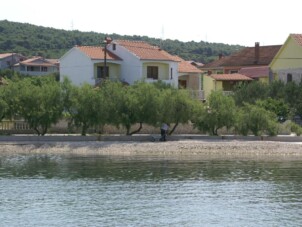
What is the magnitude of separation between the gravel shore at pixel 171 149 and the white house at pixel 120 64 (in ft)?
69.3

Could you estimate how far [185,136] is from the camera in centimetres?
5262

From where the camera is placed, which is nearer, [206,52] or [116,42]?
[116,42]

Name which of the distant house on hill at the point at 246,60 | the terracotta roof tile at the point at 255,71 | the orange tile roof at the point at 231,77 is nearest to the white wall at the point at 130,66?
the orange tile roof at the point at 231,77

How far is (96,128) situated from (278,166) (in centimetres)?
1778

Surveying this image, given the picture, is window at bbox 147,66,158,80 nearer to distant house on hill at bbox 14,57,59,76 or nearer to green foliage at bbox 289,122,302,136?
green foliage at bbox 289,122,302,136

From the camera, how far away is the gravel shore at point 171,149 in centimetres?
4778

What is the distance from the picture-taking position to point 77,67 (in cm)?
7156

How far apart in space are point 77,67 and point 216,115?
2436 cm

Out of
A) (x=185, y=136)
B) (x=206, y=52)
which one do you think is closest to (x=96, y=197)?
(x=185, y=136)

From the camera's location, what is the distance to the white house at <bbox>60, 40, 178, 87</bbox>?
70.2 meters

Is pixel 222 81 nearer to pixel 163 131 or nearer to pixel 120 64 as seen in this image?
pixel 120 64

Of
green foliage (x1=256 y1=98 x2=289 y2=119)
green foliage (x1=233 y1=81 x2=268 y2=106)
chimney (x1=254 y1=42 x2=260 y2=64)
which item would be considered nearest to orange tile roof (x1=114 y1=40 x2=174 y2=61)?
green foliage (x1=233 y1=81 x2=268 y2=106)

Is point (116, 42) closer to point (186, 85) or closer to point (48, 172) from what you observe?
point (186, 85)

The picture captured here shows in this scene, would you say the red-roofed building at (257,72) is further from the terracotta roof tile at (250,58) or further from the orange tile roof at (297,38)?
the orange tile roof at (297,38)
